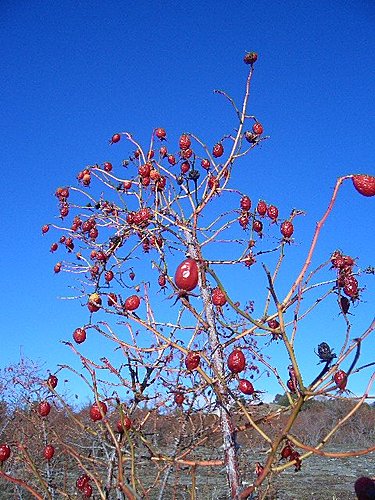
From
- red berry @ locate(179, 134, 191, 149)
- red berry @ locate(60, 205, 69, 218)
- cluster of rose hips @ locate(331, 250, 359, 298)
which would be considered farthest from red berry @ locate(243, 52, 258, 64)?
red berry @ locate(60, 205, 69, 218)

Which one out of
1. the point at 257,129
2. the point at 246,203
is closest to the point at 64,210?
the point at 246,203

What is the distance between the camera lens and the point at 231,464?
5.55 feet

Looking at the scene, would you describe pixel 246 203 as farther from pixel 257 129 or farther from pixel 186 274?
pixel 186 274

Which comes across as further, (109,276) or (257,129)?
(109,276)

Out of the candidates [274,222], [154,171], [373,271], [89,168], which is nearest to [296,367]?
[373,271]

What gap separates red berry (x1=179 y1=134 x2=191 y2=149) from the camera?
9.30 ft

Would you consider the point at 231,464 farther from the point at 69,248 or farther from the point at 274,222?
the point at 69,248

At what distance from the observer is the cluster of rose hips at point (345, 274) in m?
1.66

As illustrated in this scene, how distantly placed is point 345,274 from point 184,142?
1.47 meters

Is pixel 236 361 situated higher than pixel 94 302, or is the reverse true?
pixel 94 302

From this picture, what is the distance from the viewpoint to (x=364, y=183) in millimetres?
1141

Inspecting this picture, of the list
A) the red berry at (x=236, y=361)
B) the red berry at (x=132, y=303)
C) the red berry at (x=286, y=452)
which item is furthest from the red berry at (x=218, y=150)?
the red berry at (x=286, y=452)

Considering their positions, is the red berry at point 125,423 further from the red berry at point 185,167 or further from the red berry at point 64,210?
the red berry at point 64,210

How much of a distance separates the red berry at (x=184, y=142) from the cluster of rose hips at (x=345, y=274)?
1288mm
